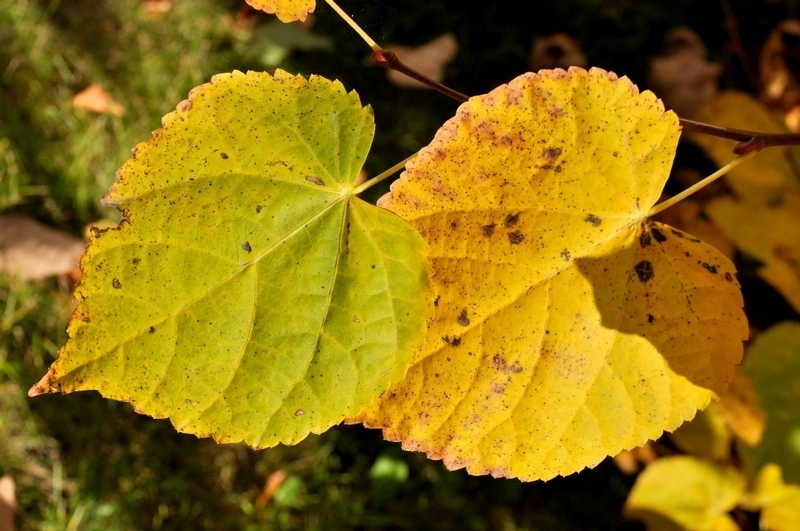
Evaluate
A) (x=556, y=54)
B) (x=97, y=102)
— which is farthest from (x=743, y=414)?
(x=97, y=102)

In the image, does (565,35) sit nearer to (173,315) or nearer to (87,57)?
(87,57)

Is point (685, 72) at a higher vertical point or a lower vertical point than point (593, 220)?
lower

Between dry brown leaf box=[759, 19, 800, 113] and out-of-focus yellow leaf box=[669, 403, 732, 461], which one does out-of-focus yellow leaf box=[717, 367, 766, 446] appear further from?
dry brown leaf box=[759, 19, 800, 113]

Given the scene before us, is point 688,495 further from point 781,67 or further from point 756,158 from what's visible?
point 781,67

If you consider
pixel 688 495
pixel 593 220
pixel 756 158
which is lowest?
pixel 688 495

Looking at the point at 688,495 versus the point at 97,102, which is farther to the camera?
the point at 97,102

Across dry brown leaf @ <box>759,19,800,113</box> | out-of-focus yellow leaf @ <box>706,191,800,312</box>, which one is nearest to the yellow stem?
out-of-focus yellow leaf @ <box>706,191,800,312</box>

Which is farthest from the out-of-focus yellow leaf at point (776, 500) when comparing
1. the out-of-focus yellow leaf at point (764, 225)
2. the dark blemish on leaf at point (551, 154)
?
the dark blemish on leaf at point (551, 154)

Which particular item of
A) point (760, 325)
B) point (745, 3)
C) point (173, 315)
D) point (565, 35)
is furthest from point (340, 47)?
point (173, 315)
